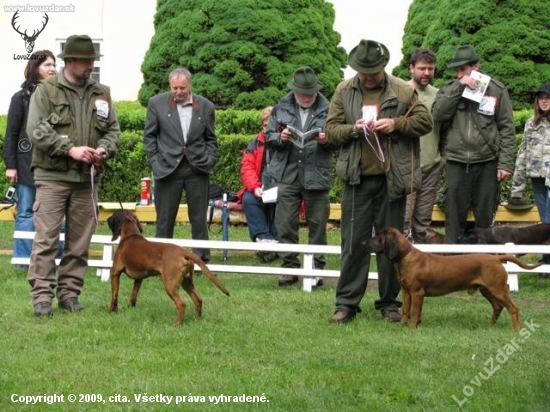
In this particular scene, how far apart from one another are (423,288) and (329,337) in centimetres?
87

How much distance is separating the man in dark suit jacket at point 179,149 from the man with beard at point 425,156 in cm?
199

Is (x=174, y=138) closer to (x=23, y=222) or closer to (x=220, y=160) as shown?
(x=23, y=222)

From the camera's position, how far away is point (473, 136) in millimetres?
10203

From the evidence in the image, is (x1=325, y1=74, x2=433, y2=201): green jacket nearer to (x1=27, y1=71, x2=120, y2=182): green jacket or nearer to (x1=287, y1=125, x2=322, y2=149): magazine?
(x1=27, y1=71, x2=120, y2=182): green jacket

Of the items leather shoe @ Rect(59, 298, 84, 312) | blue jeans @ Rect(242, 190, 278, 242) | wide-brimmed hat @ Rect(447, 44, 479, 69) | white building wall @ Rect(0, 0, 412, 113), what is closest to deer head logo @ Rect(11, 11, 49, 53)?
white building wall @ Rect(0, 0, 412, 113)

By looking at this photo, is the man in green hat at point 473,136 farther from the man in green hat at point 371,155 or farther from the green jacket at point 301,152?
the man in green hat at point 371,155

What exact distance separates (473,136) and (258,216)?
276 cm

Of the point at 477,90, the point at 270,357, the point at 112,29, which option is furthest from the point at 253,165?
the point at 112,29

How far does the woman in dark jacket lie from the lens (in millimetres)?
10289

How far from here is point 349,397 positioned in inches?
238

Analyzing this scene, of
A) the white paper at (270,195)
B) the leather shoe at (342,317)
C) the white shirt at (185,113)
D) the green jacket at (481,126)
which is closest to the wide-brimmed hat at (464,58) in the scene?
the green jacket at (481,126)

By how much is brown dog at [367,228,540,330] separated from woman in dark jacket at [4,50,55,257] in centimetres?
393

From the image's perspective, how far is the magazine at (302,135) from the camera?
1020 cm

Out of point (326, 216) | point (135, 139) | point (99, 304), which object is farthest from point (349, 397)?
point (135, 139)
